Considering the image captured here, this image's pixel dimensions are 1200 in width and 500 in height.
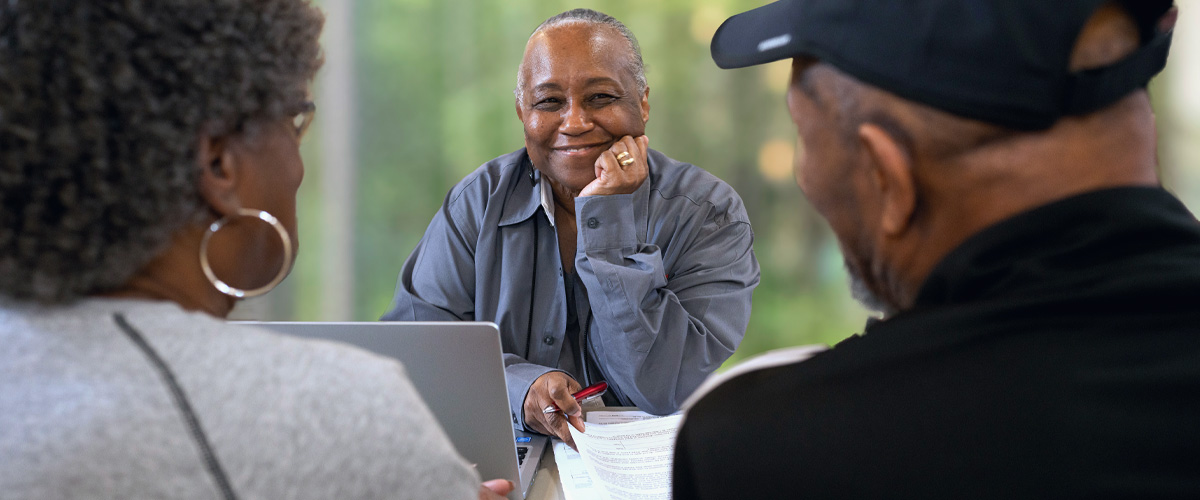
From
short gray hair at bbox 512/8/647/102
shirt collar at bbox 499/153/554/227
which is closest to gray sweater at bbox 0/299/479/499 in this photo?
shirt collar at bbox 499/153/554/227

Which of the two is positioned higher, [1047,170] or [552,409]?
[1047,170]

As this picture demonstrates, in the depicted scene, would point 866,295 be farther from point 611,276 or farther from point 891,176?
point 611,276

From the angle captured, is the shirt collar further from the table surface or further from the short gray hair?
the table surface

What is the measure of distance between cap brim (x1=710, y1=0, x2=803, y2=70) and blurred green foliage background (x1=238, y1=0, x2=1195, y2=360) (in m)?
2.15

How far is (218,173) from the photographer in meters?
0.70

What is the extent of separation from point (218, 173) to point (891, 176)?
0.60 m

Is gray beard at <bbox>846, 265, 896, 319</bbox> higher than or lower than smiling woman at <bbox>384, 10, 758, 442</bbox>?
higher

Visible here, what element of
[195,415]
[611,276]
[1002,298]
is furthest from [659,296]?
[195,415]

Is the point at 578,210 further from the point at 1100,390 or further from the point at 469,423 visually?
the point at 1100,390

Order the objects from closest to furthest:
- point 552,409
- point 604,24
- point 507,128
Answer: point 552,409 → point 604,24 → point 507,128

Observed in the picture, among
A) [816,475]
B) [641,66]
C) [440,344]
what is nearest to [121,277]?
[440,344]

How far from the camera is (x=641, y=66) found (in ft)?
6.12

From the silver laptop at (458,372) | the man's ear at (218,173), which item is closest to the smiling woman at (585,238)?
the silver laptop at (458,372)

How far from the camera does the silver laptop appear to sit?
42.1 inches
